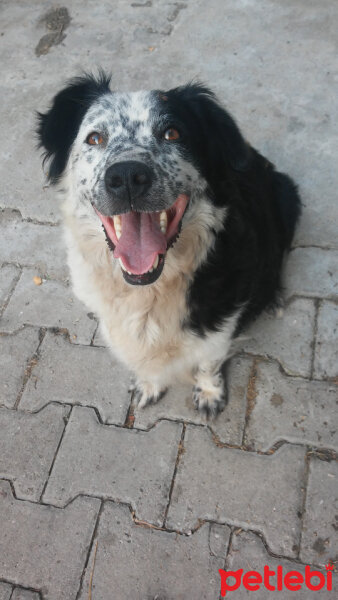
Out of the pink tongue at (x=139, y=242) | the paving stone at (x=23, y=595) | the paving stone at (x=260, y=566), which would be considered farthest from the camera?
the paving stone at (x=23, y=595)

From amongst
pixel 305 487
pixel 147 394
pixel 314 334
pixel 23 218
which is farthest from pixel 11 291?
pixel 305 487

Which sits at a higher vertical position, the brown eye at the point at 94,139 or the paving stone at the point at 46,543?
the brown eye at the point at 94,139

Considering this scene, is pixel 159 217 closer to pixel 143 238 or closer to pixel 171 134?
pixel 143 238

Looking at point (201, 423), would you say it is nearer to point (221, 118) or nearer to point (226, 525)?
point (226, 525)

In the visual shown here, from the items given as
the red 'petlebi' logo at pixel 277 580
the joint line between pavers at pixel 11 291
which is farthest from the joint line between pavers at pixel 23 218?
the red 'petlebi' logo at pixel 277 580

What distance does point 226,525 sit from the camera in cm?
236

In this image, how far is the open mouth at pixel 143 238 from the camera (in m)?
1.91

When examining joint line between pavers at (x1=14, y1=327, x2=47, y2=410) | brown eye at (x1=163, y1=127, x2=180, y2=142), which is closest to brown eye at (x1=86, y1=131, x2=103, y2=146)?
brown eye at (x1=163, y1=127, x2=180, y2=142)

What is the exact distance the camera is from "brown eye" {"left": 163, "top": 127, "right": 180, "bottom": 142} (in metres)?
2.06

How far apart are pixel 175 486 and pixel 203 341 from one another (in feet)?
2.77

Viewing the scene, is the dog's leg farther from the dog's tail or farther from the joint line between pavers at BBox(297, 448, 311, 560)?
the dog's tail

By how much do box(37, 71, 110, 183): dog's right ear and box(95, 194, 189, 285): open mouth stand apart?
1.76 feet

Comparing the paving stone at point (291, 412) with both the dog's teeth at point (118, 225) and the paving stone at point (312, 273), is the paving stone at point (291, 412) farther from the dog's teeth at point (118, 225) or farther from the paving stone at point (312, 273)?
the dog's teeth at point (118, 225)

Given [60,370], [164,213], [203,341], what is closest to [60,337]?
[60,370]
